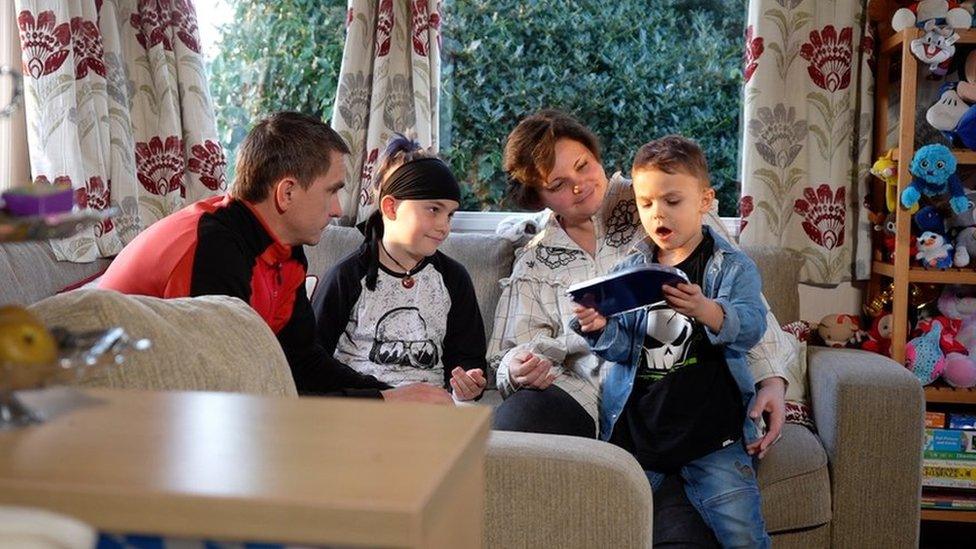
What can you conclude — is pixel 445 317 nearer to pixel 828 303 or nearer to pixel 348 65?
pixel 348 65

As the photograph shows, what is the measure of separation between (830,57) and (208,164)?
185 centimetres

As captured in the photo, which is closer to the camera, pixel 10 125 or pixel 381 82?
pixel 10 125

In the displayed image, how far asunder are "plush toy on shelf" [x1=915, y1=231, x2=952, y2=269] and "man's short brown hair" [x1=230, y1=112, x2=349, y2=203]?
1.63 meters

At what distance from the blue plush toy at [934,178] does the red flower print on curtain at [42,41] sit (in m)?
2.29

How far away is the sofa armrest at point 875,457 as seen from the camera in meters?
2.41

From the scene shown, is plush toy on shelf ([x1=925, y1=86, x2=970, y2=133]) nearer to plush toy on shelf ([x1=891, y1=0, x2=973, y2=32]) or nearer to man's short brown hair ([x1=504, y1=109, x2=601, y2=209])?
plush toy on shelf ([x1=891, y1=0, x2=973, y2=32])

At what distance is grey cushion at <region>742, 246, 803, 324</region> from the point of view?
2949 millimetres

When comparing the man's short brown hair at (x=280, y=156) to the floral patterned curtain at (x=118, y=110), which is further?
the floral patterned curtain at (x=118, y=110)

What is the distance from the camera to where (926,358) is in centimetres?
290

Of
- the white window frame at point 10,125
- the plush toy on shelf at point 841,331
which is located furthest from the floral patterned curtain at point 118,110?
the plush toy on shelf at point 841,331

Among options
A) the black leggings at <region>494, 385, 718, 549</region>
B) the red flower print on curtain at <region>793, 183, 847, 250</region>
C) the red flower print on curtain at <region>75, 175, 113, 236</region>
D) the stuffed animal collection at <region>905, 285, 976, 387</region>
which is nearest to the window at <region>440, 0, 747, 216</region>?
the red flower print on curtain at <region>793, 183, 847, 250</region>

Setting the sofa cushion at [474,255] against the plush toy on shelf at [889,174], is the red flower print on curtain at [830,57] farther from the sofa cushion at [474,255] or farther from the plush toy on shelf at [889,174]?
the sofa cushion at [474,255]

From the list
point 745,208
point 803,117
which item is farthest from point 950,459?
point 803,117

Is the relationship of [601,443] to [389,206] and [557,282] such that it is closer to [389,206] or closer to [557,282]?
[557,282]
